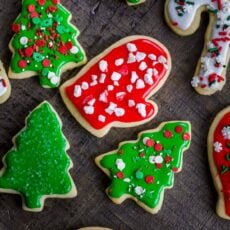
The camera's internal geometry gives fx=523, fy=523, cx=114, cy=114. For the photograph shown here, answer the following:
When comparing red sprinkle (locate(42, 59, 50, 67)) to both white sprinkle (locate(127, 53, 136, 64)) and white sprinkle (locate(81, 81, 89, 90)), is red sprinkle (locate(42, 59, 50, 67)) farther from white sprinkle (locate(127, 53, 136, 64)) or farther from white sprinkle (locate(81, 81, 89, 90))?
white sprinkle (locate(127, 53, 136, 64))

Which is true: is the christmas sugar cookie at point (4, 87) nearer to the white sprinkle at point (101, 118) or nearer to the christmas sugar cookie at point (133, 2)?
the white sprinkle at point (101, 118)

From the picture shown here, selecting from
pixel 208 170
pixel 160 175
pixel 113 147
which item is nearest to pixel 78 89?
pixel 113 147

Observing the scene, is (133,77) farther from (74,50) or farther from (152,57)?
(74,50)

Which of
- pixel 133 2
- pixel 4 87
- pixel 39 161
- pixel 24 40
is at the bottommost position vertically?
pixel 39 161

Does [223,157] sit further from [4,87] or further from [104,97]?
[4,87]

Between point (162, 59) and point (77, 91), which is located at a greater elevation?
point (162, 59)

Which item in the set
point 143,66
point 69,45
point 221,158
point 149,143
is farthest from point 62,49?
point 221,158

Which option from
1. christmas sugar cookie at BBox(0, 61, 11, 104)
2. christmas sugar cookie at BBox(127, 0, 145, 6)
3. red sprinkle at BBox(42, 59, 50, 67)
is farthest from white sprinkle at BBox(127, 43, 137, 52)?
christmas sugar cookie at BBox(0, 61, 11, 104)
